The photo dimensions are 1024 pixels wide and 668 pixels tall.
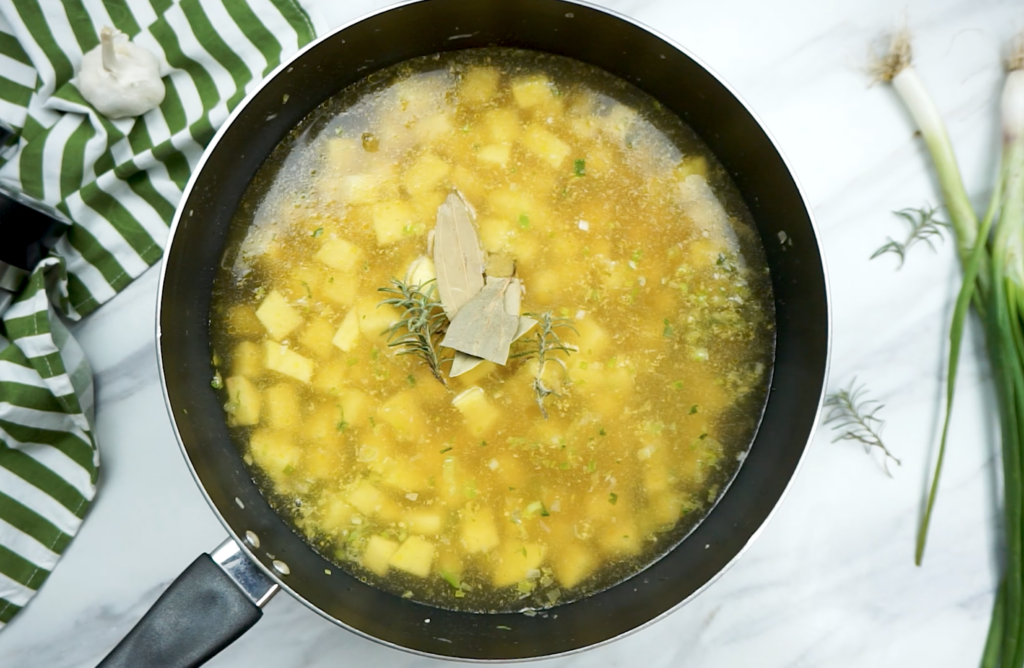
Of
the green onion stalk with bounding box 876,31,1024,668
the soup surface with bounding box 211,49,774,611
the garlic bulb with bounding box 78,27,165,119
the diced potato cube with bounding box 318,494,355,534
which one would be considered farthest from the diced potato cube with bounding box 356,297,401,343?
the green onion stalk with bounding box 876,31,1024,668

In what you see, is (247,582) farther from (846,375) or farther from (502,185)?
(846,375)

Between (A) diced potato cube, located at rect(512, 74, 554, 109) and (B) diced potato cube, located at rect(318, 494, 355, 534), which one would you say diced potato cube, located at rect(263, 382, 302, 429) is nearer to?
(B) diced potato cube, located at rect(318, 494, 355, 534)

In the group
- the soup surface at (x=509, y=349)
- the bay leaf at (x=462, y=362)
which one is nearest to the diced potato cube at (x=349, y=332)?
the soup surface at (x=509, y=349)

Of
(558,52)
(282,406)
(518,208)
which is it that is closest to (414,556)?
(282,406)

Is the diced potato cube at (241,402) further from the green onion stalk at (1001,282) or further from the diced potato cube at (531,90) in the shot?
the green onion stalk at (1001,282)

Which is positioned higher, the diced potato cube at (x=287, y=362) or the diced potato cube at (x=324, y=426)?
the diced potato cube at (x=287, y=362)

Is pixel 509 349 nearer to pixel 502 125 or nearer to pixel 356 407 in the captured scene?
pixel 356 407
